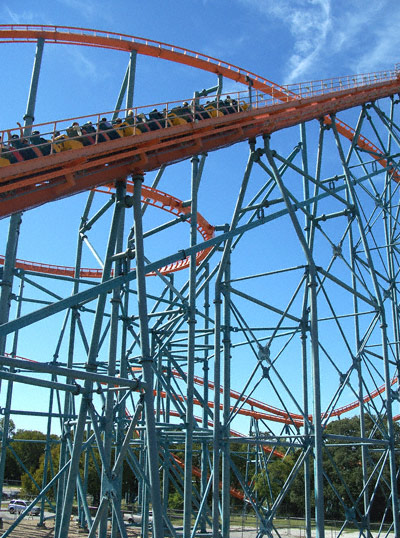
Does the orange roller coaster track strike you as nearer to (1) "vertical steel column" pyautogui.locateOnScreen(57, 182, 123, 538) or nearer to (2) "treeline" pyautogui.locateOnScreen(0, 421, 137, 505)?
(1) "vertical steel column" pyautogui.locateOnScreen(57, 182, 123, 538)

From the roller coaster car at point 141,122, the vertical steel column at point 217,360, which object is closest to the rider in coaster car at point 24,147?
the roller coaster car at point 141,122

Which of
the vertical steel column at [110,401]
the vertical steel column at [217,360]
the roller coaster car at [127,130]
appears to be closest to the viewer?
the vertical steel column at [110,401]

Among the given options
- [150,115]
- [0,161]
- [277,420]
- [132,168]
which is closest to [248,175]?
[150,115]

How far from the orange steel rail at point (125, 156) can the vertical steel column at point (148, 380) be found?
68 centimetres

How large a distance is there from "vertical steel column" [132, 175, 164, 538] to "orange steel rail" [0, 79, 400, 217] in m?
0.68

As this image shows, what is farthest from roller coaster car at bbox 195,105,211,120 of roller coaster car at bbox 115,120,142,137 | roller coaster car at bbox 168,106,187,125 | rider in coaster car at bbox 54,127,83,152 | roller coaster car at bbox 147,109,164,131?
rider in coaster car at bbox 54,127,83,152

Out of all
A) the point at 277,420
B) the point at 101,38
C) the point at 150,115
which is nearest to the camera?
the point at 150,115

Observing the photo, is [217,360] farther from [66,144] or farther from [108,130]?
[66,144]

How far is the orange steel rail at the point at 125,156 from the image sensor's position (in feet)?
27.4

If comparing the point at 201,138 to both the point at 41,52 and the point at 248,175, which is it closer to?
the point at 248,175

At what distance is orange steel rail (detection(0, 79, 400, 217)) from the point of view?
834 centimetres

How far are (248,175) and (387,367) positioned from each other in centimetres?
542

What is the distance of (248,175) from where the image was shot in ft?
39.4

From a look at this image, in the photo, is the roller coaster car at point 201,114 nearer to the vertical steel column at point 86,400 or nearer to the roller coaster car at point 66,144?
the vertical steel column at point 86,400
